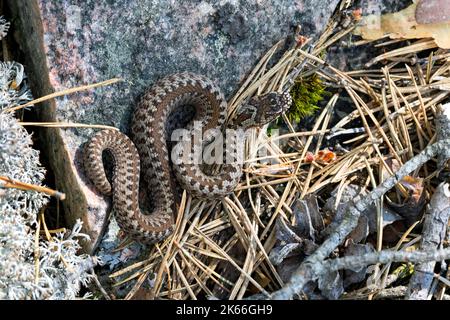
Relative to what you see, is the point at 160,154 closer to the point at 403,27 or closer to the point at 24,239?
the point at 24,239

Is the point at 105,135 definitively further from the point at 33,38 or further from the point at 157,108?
the point at 33,38

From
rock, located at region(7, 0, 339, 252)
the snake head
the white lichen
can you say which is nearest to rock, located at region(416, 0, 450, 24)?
rock, located at region(7, 0, 339, 252)

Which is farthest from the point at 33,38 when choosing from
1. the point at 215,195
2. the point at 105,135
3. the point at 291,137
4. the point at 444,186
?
the point at 444,186

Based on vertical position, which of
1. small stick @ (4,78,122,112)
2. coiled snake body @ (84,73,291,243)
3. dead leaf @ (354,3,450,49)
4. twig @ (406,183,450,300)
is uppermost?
dead leaf @ (354,3,450,49)

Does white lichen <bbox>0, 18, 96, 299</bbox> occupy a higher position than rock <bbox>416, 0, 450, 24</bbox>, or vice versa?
rock <bbox>416, 0, 450, 24</bbox>

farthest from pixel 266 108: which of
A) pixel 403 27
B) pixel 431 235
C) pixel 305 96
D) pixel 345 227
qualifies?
pixel 431 235

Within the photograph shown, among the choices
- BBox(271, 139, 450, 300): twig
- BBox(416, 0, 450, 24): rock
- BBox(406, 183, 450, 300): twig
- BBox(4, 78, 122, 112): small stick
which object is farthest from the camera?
BBox(416, 0, 450, 24): rock

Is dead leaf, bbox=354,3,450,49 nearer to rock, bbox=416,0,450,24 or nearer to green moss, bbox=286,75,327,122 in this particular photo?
rock, bbox=416,0,450,24
